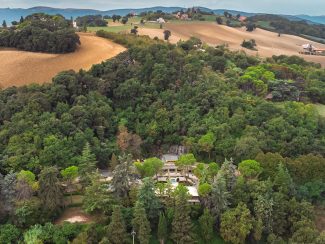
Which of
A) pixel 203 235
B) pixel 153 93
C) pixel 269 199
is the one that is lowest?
pixel 203 235

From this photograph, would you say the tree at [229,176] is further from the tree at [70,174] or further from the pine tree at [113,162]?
the tree at [70,174]

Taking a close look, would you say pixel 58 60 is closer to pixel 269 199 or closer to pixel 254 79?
pixel 254 79

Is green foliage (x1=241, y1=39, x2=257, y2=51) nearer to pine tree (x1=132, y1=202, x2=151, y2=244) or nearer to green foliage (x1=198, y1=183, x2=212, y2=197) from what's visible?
green foliage (x1=198, y1=183, x2=212, y2=197)

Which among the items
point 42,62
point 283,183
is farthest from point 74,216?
point 42,62

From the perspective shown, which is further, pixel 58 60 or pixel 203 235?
pixel 58 60

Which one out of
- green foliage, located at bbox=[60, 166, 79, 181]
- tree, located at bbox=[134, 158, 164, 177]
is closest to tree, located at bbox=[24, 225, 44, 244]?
green foliage, located at bbox=[60, 166, 79, 181]

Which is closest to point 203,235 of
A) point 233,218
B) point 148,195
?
point 233,218
